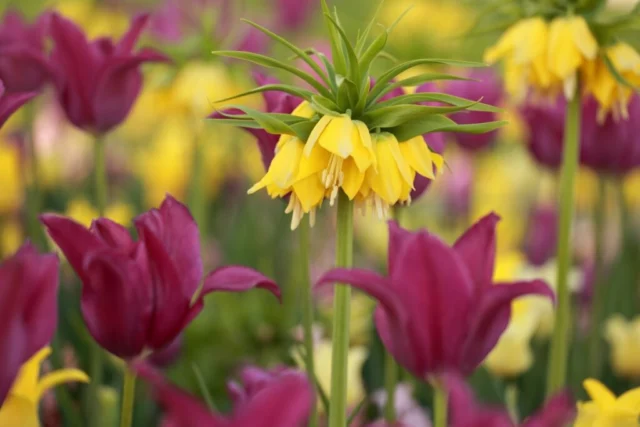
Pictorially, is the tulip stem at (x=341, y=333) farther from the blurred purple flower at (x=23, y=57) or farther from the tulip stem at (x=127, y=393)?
the blurred purple flower at (x=23, y=57)

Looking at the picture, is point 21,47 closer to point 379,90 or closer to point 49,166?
point 379,90

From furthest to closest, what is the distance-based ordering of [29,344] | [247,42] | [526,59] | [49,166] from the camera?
[49,166] → [247,42] → [526,59] → [29,344]

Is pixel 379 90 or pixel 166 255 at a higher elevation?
pixel 379 90

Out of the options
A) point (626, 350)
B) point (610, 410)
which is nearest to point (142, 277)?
point (610, 410)

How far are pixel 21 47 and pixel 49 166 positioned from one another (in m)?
1.12

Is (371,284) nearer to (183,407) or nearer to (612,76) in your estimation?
(183,407)

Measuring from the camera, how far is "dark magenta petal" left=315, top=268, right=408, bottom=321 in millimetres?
598

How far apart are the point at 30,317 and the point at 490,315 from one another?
1.07 ft

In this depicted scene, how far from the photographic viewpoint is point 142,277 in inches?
26.8

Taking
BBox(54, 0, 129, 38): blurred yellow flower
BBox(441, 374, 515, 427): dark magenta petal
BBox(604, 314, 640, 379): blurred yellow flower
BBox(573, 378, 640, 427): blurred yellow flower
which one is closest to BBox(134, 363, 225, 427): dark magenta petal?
BBox(441, 374, 515, 427): dark magenta petal

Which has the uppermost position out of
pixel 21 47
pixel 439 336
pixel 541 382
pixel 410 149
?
pixel 21 47

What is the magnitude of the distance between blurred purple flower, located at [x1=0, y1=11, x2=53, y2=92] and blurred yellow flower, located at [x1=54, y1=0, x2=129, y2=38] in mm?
851

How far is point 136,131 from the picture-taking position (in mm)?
2918

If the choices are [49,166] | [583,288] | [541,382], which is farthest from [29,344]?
[49,166]
